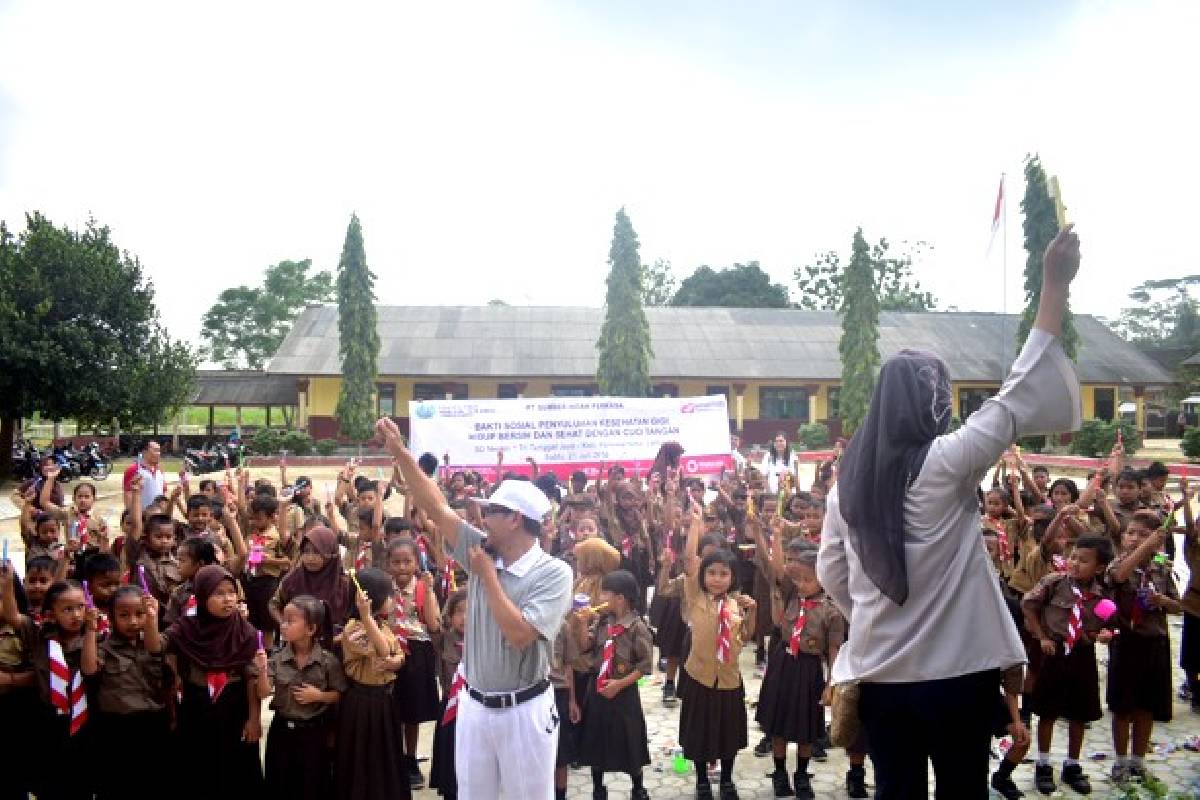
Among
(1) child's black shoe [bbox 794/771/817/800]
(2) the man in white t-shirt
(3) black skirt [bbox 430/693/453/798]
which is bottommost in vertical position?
(1) child's black shoe [bbox 794/771/817/800]

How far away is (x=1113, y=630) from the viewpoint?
488 cm

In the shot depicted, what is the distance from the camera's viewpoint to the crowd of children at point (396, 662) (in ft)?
13.5

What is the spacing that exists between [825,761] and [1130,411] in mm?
44571

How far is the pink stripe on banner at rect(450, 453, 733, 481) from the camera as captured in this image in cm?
1263

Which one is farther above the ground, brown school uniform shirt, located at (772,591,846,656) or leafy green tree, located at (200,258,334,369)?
leafy green tree, located at (200,258,334,369)

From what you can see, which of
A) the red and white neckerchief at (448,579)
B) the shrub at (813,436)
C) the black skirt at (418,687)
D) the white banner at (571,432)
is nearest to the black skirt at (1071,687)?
the black skirt at (418,687)

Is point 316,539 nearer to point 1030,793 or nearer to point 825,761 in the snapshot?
point 825,761

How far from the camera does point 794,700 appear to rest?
475 centimetres

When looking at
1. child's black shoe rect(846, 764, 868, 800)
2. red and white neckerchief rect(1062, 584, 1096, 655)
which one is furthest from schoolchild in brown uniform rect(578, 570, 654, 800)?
red and white neckerchief rect(1062, 584, 1096, 655)

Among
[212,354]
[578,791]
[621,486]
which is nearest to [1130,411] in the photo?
[621,486]

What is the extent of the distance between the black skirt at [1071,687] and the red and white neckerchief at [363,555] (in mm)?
4194

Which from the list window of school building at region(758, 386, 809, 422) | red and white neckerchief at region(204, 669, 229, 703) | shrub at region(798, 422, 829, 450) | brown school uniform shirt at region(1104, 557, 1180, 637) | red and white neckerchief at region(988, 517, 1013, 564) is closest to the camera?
red and white neckerchief at region(204, 669, 229, 703)

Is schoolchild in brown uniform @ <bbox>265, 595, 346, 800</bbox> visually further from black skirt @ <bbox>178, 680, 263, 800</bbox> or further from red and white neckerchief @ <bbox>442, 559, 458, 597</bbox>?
red and white neckerchief @ <bbox>442, 559, 458, 597</bbox>

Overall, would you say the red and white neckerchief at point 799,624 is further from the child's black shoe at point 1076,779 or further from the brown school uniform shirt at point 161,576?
the brown school uniform shirt at point 161,576
